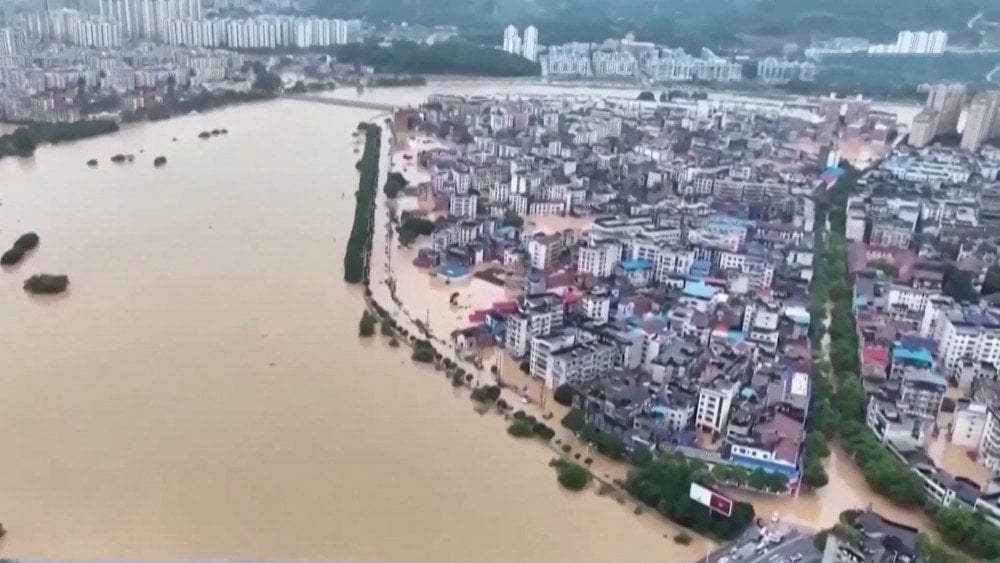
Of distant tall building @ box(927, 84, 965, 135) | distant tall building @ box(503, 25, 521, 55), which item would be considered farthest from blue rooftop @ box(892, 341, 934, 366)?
distant tall building @ box(503, 25, 521, 55)

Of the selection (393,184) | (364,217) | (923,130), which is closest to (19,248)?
(364,217)

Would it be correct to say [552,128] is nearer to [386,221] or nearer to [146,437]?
[386,221]

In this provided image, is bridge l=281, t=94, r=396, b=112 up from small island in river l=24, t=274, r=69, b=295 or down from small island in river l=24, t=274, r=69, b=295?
up

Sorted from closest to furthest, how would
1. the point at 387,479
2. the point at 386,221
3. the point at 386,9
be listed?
the point at 387,479 < the point at 386,221 < the point at 386,9

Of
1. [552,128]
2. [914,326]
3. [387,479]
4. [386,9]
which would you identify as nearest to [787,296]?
[914,326]

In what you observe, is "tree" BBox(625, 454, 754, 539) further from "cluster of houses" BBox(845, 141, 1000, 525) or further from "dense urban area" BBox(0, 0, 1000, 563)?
"cluster of houses" BBox(845, 141, 1000, 525)

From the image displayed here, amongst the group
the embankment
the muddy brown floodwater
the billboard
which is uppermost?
the embankment

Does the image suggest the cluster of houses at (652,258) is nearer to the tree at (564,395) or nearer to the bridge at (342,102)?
the tree at (564,395)
